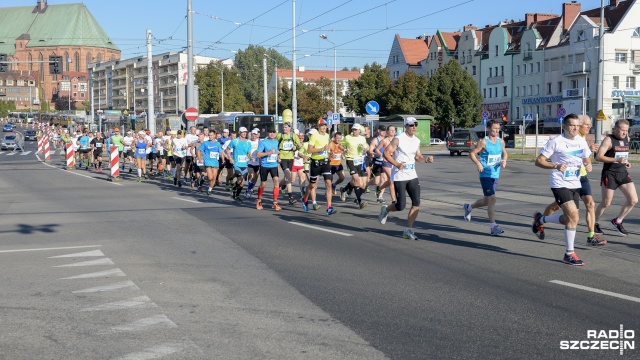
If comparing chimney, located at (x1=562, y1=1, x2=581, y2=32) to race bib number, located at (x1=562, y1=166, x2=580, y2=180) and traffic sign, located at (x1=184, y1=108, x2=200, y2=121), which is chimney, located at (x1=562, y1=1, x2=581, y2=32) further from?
race bib number, located at (x1=562, y1=166, x2=580, y2=180)

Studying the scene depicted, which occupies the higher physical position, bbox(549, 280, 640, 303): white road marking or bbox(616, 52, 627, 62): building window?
bbox(616, 52, 627, 62): building window

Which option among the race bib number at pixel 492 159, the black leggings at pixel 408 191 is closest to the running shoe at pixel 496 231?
the race bib number at pixel 492 159

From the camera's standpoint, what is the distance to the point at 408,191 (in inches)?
454

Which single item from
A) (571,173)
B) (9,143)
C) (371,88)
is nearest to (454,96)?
(371,88)

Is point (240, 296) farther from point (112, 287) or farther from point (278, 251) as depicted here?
point (278, 251)

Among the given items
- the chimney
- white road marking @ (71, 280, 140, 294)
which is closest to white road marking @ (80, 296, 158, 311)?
white road marking @ (71, 280, 140, 294)

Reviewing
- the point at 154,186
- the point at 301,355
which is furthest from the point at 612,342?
the point at 154,186

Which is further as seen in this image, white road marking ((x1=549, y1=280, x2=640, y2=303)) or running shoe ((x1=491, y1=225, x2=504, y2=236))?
running shoe ((x1=491, y1=225, x2=504, y2=236))

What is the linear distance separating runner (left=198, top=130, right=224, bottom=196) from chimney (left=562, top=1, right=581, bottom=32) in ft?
207

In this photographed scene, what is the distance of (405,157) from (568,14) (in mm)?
71240

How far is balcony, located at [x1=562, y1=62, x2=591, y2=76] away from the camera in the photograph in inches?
2761

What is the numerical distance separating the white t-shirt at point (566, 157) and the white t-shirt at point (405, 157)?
2354 mm

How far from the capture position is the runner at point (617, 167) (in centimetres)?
1147

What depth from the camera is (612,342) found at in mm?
5734
